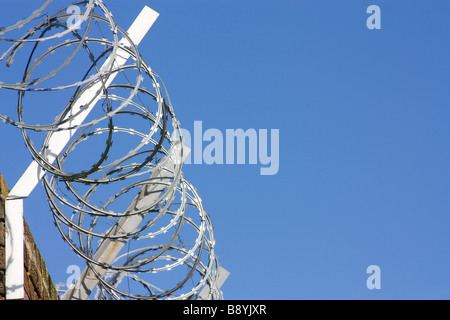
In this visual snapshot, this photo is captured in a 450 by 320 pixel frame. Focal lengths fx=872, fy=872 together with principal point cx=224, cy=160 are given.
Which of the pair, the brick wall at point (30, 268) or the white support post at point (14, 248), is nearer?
the white support post at point (14, 248)

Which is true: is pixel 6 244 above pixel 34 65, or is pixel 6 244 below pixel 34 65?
below

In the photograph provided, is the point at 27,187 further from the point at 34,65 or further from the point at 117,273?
the point at 117,273

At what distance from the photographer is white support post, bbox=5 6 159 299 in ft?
27.9

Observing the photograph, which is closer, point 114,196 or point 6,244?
point 6,244

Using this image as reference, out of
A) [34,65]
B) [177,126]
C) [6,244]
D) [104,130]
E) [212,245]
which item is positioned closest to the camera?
[34,65]

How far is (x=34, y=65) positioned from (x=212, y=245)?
374 centimetres

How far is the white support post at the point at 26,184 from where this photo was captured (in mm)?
8508

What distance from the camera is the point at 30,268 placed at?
9125 mm

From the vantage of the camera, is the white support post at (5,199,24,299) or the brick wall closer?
the white support post at (5,199,24,299)

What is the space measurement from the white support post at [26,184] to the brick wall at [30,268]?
7 centimetres

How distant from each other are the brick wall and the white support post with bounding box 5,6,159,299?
0.07m
